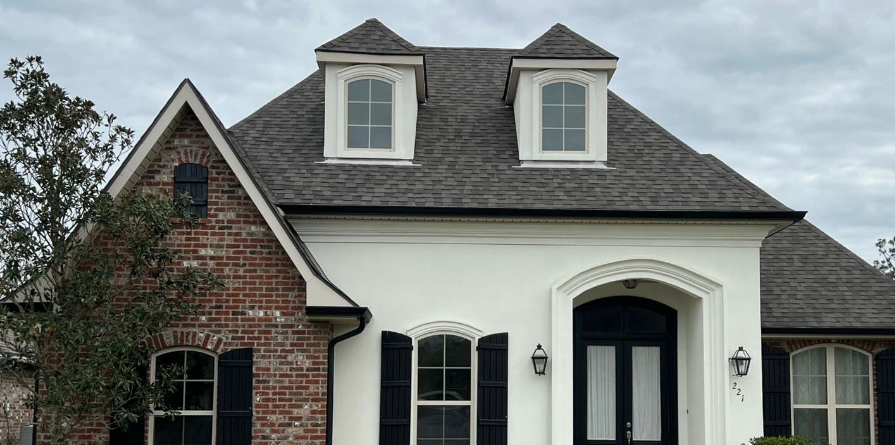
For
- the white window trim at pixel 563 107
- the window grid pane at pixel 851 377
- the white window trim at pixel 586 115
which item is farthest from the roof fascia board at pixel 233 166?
the window grid pane at pixel 851 377

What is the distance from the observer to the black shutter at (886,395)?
1326cm

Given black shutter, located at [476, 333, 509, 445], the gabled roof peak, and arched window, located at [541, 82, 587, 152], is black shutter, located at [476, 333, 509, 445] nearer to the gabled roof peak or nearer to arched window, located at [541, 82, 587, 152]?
arched window, located at [541, 82, 587, 152]

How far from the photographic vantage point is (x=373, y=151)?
1362 centimetres

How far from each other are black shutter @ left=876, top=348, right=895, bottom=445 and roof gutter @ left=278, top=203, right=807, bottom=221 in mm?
2983

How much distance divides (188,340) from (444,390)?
3.68m

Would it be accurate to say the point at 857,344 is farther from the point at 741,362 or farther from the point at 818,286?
the point at 741,362

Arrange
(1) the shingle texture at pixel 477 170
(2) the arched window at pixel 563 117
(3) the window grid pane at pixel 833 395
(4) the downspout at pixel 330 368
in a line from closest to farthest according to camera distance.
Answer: (4) the downspout at pixel 330 368 → (1) the shingle texture at pixel 477 170 → (3) the window grid pane at pixel 833 395 → (2) the arched window at pixel 563 117

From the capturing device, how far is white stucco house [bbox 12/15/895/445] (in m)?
11.1

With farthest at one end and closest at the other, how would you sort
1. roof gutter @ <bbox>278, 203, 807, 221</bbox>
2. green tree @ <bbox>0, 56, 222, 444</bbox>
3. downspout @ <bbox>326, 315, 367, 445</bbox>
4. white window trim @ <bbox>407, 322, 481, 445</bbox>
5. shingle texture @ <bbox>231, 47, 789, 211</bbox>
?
shingle texture @ <bbox>231, 47, 789, 211</bbox> → white window trim @ <bbox>407, 322, 481, 445</bbox> → roof gutter @ <bbox>278, 203, 807, 221</bbox> → downspout @ <bbox>326, 315, 367, 445</bbox> → green tree @ <bbox>0, 56, 222, 444</bbox>

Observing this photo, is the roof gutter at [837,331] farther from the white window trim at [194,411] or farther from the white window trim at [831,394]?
the white window trim at [194,411]

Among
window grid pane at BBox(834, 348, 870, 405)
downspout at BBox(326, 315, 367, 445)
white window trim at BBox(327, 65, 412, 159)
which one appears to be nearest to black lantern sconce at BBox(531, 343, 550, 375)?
downspout at BBox(326, 315, 367, 445)

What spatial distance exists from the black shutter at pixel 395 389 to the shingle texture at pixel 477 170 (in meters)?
1.98

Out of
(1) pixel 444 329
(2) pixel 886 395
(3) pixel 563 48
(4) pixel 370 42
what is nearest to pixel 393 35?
(4) pixel 370 42

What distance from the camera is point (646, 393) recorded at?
13.5 m
